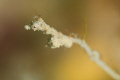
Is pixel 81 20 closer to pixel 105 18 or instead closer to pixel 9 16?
pixel 105 18

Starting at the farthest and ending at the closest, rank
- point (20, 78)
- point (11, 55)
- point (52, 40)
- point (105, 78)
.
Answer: point (11, 55) → point (20, 78) → point (105, 78) → point (52, 40)

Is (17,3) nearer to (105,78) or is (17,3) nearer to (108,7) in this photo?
(108,7)

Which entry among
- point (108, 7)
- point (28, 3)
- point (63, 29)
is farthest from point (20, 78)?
point (108, 7)

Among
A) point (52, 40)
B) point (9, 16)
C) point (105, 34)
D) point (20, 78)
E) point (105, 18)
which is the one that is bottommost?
point (52, 40)

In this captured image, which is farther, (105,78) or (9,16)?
(9,16)

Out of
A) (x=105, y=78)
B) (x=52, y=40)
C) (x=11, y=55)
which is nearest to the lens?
(x=52, y=40)

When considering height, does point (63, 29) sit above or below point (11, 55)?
above

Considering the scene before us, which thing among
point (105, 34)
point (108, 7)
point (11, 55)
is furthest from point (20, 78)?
point (108, 7)
